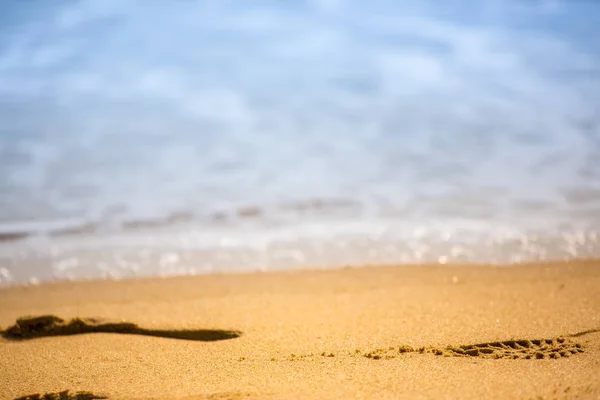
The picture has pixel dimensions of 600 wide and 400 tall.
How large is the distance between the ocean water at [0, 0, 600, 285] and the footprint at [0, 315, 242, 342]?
29.1 inches

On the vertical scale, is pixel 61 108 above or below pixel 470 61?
below

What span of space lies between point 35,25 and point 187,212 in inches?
157

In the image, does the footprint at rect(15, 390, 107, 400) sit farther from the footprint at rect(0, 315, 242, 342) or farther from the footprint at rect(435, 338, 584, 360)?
the footprint at rect(435, 338, 584, 360)

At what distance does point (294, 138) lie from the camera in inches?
228

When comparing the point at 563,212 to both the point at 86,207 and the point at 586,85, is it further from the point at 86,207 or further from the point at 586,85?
the point at 86,207

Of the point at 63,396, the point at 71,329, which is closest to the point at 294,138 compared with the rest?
the point at 71,329

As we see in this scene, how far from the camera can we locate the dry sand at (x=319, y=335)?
6.01 feet

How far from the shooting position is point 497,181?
4742 mm

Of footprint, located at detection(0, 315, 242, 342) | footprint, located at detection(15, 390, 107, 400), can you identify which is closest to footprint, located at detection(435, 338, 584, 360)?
footprint, located at detection(0, 315, 242, 342)

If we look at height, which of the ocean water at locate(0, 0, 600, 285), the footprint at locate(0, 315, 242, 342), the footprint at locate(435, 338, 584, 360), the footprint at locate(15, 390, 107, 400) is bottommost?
the footprint at locate(15, 390, 107, 400)

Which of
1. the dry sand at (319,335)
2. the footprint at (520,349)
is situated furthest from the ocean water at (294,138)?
the footprint at (520,349)

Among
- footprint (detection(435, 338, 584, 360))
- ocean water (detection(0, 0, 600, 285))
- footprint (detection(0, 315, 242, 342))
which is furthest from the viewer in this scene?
ocean water (detection(0, 0, 600, 285))

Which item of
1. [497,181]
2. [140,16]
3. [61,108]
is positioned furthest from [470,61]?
[61,108]

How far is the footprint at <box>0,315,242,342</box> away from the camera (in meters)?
2.45
